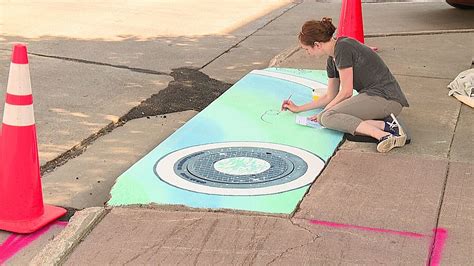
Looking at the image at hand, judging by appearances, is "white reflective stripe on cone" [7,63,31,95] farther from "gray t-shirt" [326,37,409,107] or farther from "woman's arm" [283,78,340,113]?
"woman's arm" [283,78,340,113]

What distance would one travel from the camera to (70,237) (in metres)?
3.94

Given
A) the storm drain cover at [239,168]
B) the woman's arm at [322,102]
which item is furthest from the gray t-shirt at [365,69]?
the storm drain cover at [239,168]

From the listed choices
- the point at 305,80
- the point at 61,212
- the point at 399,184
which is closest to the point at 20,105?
the point at 61,212

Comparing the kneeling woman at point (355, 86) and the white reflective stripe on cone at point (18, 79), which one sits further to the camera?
the kneeling woman at point (355, 86)

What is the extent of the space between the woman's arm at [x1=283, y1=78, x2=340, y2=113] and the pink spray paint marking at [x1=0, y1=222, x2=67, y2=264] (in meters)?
2.66

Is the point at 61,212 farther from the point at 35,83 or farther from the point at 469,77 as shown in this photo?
the point at 469,77

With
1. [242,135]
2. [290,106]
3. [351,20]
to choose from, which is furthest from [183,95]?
[351,20]

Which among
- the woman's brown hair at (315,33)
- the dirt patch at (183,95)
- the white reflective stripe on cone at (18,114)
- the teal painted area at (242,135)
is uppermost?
the woman's brown hair at (315,33)

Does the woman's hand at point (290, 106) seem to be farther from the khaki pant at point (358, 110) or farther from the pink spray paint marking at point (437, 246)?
the pink spray paint marking at point (437, 246)

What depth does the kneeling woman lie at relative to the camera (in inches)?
215

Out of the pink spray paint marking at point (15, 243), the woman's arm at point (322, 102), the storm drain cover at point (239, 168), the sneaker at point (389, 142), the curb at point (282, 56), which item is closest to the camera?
the pink spray paint marking at point (15, 243)

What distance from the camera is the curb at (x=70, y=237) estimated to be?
148 inches

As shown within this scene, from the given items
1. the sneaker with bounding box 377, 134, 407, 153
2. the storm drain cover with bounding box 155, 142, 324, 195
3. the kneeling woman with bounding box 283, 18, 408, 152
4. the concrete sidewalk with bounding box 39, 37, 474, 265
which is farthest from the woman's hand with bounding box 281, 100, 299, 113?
the sneaker with bounding box 377, 134, 407, 153

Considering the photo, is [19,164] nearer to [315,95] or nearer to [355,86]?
[355,86]
